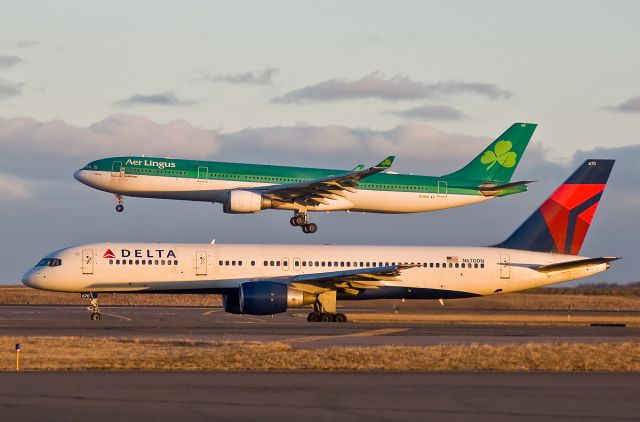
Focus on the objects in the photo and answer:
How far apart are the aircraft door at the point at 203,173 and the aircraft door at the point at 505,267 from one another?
44.1ft

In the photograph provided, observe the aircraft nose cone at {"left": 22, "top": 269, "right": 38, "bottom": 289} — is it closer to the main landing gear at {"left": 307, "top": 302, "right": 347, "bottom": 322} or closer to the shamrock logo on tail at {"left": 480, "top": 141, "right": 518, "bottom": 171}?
the main landing gear at {"left": 307, "top": 302, "right": 347, "bottom": 322}

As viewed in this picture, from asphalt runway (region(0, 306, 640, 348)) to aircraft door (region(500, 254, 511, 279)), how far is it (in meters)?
5.19

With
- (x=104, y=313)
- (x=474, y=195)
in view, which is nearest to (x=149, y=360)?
(x=104, y=313)

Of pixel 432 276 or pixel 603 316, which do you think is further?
pixel 603 316

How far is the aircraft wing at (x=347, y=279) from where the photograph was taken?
45.3m

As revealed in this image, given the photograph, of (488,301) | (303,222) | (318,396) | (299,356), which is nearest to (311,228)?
(303,222)

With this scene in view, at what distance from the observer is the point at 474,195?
55.3 metres

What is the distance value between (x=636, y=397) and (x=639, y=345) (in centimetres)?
1289

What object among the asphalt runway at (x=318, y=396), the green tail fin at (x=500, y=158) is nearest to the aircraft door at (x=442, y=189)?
the green tail fin at (x=500, y=158)

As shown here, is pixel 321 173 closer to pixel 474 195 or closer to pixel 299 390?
pixel 474 195

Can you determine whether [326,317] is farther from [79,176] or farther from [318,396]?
[318,396]

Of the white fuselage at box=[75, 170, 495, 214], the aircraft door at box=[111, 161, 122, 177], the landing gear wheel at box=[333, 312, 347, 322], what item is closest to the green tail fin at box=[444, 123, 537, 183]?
the white fuselage at box=[75, 170, 495, 214]

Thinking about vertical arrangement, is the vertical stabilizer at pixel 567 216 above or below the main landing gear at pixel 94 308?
above

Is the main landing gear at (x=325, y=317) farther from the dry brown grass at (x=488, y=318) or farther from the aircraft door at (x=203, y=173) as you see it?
the aircraft door at (x=203, y=173)
